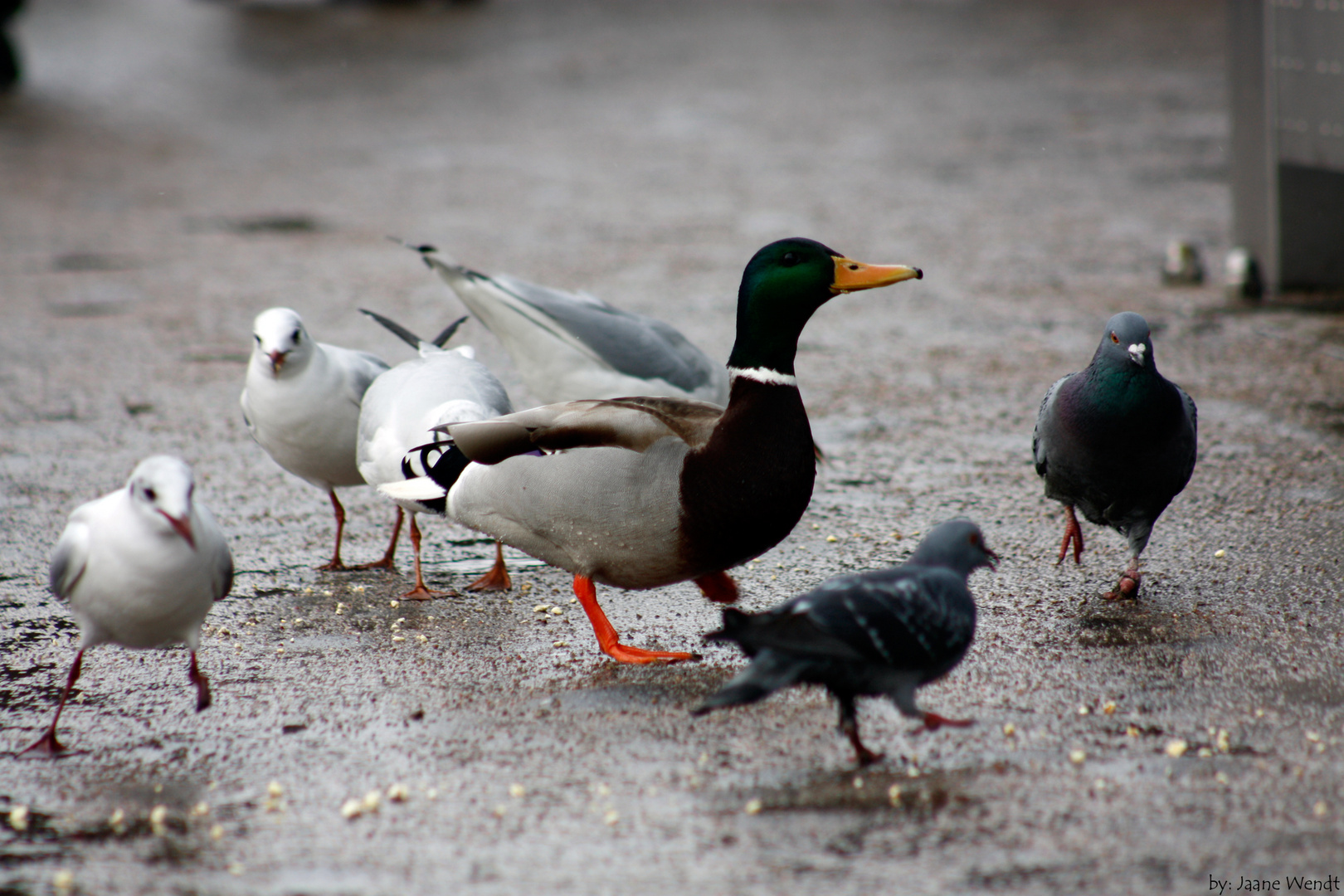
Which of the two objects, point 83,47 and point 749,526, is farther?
point 83,47

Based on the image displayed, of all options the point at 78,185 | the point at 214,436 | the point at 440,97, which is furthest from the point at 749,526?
the point at 440,97

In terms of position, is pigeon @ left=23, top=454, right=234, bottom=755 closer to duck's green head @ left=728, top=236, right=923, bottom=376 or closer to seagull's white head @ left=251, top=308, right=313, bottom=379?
seagull's white head @ left=251, top=308, right=313, bottom=379

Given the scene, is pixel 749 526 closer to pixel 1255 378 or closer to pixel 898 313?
pixel 1255 378

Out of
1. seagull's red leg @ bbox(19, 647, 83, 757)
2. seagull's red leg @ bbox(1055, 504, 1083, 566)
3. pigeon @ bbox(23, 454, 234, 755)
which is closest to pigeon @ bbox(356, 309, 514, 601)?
pigeon @ bbox(23, 454, 234, 755)

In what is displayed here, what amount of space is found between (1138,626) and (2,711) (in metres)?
2.94

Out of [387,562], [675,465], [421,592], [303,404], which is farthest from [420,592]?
[675,465]

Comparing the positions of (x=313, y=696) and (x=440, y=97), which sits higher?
(x=440, y=97)

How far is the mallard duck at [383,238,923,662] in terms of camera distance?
3.60 metres

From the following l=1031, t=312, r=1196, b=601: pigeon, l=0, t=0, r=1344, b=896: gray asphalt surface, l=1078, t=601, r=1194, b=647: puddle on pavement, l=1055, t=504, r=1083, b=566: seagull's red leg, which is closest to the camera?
l=0, t=0, r=1344, b=896: gray asphalt surface

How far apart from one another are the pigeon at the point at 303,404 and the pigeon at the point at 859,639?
193 centimetres

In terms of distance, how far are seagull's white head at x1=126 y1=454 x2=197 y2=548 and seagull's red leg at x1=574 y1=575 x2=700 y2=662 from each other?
1.06 m

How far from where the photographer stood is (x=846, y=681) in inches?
117

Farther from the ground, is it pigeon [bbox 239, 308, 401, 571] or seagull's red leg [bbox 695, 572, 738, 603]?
pigeon [bbox 239, 308, 401, 571]

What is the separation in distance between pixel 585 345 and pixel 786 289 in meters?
1.37
